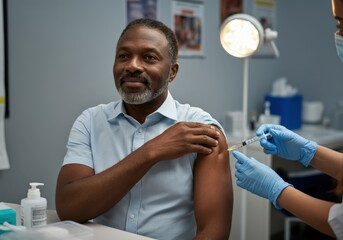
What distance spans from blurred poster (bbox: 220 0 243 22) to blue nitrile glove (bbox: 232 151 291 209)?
190cm

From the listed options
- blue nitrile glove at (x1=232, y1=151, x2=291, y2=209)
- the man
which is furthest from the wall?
blue nitrile glove at (x1=232, y1=151, x2=291, y2=209)

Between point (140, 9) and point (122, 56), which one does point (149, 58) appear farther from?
point (140, 9)

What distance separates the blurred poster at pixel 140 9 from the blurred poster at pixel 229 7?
67cm

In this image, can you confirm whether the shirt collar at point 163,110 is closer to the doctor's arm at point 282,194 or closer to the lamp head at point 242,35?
the doctor's arm at point 282,194

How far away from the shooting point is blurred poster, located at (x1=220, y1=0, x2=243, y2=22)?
10.8 feet

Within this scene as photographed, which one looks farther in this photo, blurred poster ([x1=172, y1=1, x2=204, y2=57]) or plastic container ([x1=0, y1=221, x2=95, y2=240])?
blurred poster ([x1=172, y1=1, x2=204, y2=57])

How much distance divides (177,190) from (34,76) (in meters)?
1.07

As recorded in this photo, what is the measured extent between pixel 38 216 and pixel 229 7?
7.86 feet

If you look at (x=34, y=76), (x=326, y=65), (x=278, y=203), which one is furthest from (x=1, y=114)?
Answer: (x=326, y=65)

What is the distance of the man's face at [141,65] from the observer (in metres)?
1.60

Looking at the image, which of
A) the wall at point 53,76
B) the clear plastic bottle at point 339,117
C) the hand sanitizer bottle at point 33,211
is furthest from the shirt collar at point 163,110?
the clear plastic bottle at point 339,117

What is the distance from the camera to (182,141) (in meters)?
1.47

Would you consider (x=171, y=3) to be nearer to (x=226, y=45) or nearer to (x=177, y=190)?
(x=226, y=45)

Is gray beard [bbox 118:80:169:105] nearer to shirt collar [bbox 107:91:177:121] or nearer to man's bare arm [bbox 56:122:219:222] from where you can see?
shirt collar [bbox 107:91:177:121]
